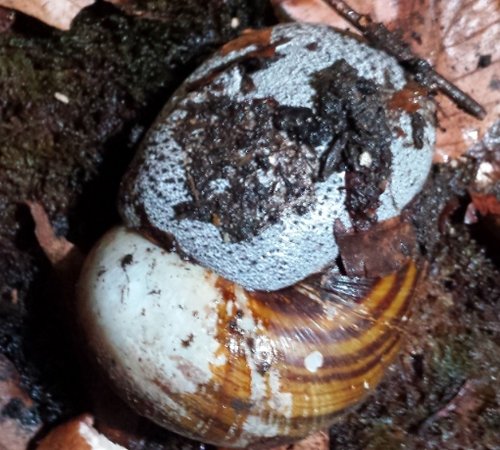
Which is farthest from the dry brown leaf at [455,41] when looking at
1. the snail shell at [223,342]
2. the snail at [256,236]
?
the snail shell at [223,342]

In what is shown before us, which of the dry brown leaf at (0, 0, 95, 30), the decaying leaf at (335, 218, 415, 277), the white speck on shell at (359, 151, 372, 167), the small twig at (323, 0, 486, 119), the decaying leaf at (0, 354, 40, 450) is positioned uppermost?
the small twig at (323, 0, 486, 119)

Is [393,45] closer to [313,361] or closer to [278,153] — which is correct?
[278,153]

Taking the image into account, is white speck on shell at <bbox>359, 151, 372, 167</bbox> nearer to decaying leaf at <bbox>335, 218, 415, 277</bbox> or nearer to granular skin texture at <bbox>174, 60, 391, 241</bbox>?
granular skin texture at <bbox>174, 60, 391, 241</bbox>

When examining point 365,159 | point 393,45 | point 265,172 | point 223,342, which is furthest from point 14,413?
point 393,45

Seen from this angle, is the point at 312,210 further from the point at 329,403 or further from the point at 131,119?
the point at 131,119

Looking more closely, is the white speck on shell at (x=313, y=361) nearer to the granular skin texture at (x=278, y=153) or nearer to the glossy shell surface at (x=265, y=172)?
the glossy shell surface at (x=265, y=172)

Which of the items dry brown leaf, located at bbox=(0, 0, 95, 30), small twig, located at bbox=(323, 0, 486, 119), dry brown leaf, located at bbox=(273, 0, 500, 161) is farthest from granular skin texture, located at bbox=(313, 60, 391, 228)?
dry brown leaf, located at bbox=(0, 0, 95, 30)
